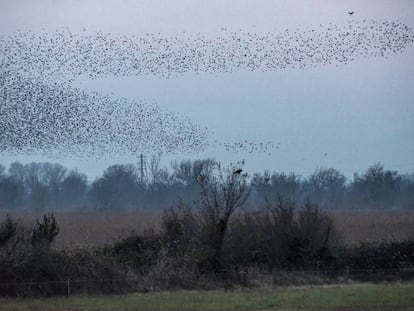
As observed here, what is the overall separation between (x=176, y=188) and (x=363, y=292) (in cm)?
6441

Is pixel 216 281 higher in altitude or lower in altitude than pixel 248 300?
higher

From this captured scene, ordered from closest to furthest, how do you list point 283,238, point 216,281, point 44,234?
point 216,281
point 44,234
point 283,238

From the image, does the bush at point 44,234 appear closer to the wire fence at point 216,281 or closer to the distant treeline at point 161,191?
the wire fence at point 216,281

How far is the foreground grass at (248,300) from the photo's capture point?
20719mm

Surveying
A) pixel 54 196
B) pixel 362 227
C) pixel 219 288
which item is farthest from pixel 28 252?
pixel 54 196

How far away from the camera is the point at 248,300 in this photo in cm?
2214

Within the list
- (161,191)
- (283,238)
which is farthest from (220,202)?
(161,191)

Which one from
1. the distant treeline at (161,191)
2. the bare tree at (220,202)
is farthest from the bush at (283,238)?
the distant treeline at (161,191)

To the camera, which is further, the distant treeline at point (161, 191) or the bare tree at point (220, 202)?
the distant treeline at point (161, 191)

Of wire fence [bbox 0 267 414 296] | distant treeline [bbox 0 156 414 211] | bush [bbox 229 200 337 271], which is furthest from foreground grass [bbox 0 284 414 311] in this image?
distant treeline [bbox 0 156 414 211]

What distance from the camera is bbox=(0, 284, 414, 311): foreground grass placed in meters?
20.7

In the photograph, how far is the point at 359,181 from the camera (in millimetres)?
95188

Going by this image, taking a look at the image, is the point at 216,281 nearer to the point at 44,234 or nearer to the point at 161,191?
the point at 44,234

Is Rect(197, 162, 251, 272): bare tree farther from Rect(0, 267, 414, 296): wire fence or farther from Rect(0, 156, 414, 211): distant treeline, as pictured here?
Rect(0, 156, 414, 211): distant treeline
